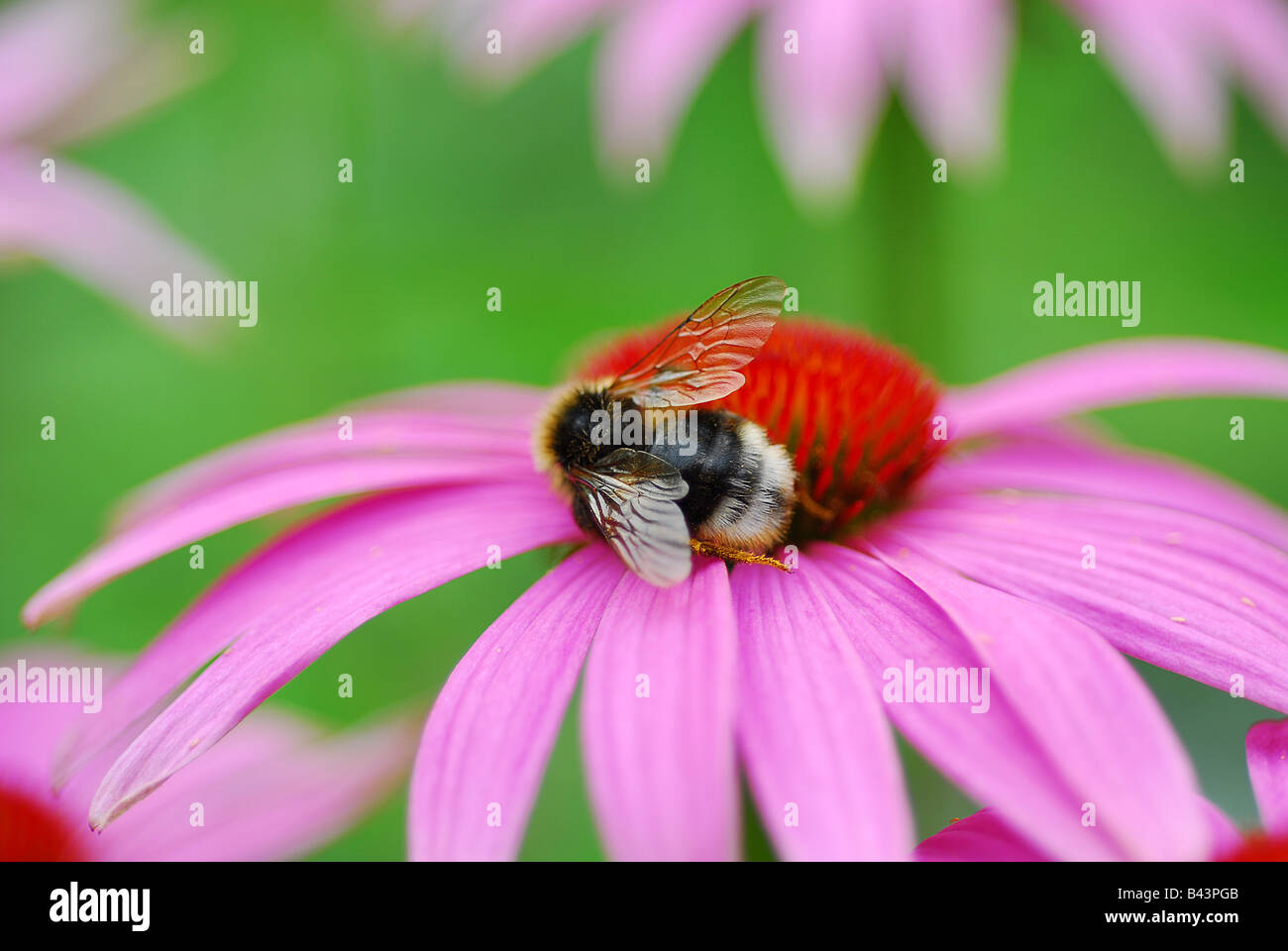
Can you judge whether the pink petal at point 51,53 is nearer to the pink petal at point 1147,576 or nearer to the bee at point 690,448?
the bee at point 690,448

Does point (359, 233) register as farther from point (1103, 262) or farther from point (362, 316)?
point (1103, 262)

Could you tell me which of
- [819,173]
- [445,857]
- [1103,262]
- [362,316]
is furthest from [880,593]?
[1103,262]

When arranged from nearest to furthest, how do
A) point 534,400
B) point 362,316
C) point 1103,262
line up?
1. point 534,400
2. point 362,316
3. point 1103,262

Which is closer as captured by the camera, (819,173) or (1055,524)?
(1055,524)

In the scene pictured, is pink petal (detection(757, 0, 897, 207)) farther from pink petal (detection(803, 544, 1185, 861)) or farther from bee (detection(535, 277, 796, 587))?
pink petal (detection(803, 544, 1185, 861))

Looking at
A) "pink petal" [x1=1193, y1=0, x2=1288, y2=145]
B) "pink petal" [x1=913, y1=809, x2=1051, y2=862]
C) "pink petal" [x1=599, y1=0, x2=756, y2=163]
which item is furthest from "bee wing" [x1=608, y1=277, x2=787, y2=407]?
"pink petal" [x1=1193, y1=0, x2=1288, y2=145]
